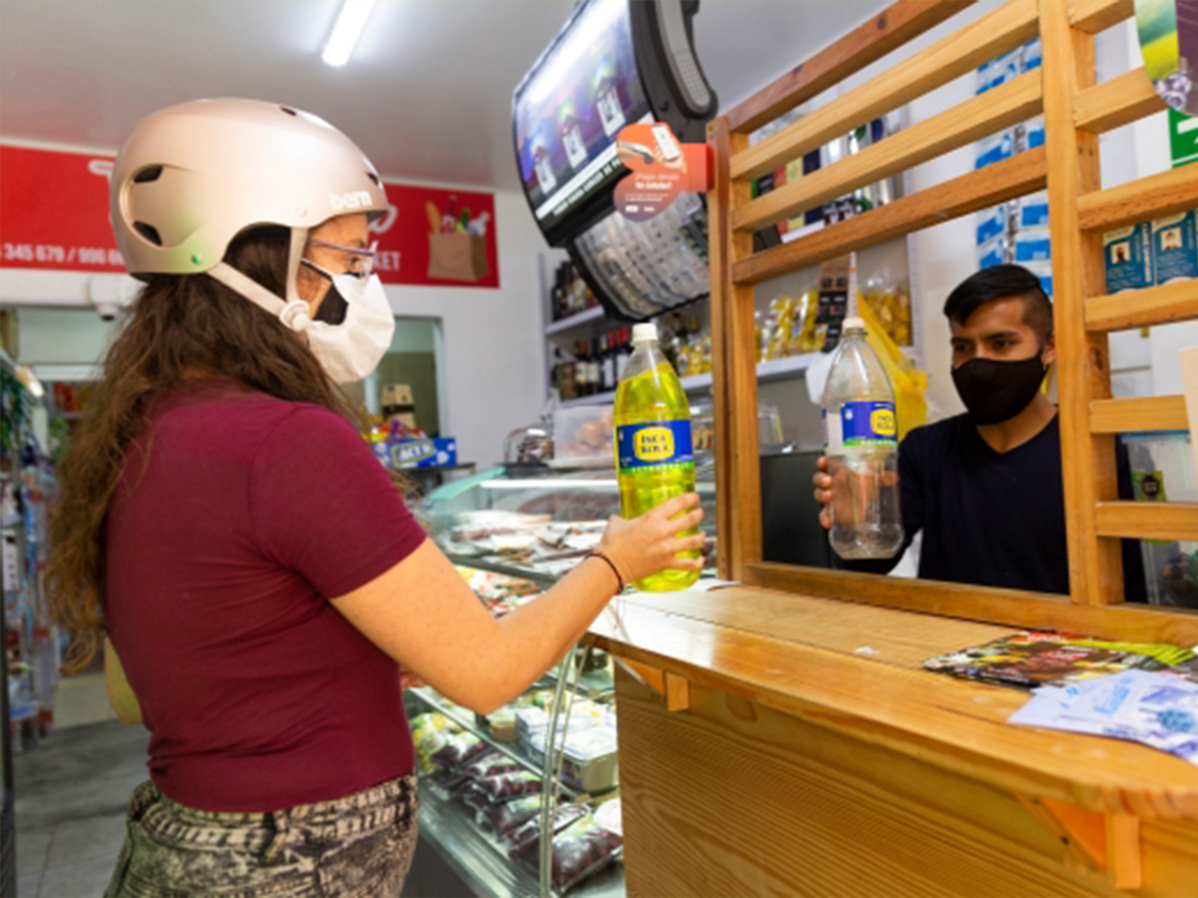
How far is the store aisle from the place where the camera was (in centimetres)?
404

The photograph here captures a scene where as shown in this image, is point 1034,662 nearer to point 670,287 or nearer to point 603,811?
point 603,811

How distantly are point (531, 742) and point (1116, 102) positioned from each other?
2.29m

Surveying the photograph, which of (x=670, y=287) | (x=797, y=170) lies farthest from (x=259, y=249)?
(x=797, y=170)

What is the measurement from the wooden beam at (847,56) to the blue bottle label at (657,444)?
62 cm

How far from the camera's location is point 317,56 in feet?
14.3

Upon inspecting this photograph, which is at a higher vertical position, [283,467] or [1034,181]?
[1034,181]

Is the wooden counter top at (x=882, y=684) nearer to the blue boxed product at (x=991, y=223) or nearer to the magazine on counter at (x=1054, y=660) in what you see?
the magazine on counter at (x=1054, y=660)

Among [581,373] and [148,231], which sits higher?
[581,373]

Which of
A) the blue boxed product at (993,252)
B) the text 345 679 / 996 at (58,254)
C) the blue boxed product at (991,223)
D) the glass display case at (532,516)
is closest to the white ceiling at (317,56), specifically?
the text 345 679 / 996 at (58,254)

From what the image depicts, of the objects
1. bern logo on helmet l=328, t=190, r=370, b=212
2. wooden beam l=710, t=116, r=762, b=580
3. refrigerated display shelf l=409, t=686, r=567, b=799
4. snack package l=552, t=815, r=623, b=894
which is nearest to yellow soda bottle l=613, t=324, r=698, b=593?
wooden beam l=710, t=116, r=762, b=580

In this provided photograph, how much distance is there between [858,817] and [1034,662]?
1.20ft

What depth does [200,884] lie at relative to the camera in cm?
112

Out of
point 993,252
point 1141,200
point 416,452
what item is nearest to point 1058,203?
point 1141,200

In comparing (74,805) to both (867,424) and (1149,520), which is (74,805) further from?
(1149,520)
